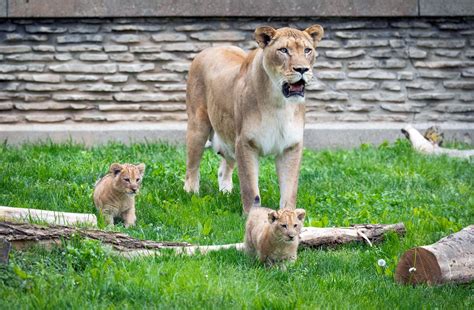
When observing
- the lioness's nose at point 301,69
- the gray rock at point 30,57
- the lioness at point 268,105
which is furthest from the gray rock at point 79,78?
the lioness's nose at point 301,69

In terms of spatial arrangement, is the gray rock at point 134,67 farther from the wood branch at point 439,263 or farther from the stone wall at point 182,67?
the wood branch at point 439,263

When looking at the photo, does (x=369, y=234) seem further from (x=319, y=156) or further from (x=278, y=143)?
(x=319, y=156)

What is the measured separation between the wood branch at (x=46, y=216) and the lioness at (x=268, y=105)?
1.58 metres

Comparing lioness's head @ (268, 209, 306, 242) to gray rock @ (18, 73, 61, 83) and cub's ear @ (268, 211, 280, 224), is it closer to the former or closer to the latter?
cub's ear @ (268, 211, 280, 224)

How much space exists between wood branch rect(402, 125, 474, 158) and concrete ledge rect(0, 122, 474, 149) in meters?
0.53

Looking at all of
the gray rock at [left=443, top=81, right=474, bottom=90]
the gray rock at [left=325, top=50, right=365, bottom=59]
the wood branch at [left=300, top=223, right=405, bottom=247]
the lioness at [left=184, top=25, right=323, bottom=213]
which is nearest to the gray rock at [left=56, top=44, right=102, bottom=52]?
the gray rock at [left=325, top=50, right=365, bottom=59]

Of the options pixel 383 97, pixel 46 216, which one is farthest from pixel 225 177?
pixel 383 97

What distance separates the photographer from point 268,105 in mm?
8562

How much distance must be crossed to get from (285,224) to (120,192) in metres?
1.86

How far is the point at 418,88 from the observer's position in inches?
531

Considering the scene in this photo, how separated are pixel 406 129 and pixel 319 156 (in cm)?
140

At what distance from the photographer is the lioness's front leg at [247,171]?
863 cm

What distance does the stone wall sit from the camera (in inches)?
509

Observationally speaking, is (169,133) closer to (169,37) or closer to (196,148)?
(169,37)
